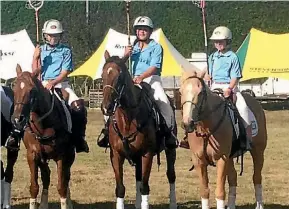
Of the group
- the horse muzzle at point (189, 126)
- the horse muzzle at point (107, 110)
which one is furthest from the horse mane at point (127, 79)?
the horse muzzle at point (189, 126)

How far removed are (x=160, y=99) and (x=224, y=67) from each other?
99 cm

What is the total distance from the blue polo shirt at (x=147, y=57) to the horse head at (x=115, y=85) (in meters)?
0.90

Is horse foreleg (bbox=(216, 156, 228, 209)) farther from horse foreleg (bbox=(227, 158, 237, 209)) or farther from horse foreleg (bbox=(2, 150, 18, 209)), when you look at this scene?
horse foreleg (bbox=(2, 150, 18, 209))

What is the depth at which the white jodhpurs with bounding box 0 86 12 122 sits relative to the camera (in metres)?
9.77

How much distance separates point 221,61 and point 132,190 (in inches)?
154

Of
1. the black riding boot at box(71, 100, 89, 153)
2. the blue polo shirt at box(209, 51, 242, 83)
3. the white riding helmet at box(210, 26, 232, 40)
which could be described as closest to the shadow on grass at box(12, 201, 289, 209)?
the black riding boot at box(71, 100, 89, 153)

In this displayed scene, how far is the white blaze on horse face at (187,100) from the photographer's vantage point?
8.42m

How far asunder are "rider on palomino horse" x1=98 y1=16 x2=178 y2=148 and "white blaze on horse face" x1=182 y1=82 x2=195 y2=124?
4.87 feet

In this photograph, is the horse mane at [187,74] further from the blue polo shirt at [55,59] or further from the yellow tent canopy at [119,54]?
the yellow tent canopy at [119,54]

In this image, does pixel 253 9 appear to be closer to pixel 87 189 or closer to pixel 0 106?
pixel 87 189

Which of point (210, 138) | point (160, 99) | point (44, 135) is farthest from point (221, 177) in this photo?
point (44, 135)

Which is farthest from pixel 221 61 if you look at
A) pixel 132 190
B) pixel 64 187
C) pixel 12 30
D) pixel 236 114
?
pixel 12 30

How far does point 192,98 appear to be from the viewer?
8555 mm

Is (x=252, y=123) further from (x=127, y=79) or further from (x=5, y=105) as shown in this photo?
(x=5, y=105)
